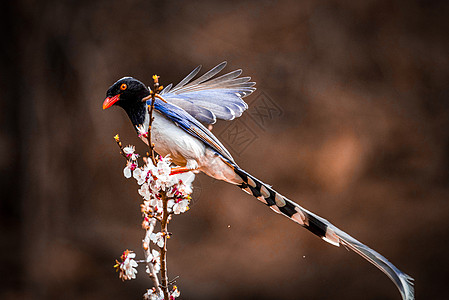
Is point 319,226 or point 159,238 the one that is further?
point 319,226

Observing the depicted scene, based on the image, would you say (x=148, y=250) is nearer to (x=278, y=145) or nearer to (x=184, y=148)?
(x=184, y=148)

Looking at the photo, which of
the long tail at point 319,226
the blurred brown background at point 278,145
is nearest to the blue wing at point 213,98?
the long tail at point 319,226

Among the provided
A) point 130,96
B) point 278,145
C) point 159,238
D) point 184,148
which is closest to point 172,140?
point 184,148

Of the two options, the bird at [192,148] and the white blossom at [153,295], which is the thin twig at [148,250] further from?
the bird at [192,148]

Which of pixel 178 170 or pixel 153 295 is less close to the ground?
pixel 178 170

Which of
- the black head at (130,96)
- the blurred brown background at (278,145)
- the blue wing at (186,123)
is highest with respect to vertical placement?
the blurred brown background at (278,145)

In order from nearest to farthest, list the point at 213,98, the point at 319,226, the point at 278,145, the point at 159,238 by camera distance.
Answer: the point at 159,238
the point at 319,226
the point at 213,98
the point at 278,145
